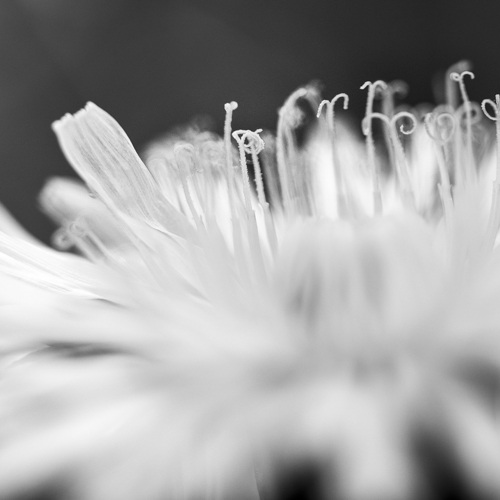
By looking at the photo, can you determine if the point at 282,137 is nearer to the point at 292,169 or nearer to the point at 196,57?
the point at 292,169

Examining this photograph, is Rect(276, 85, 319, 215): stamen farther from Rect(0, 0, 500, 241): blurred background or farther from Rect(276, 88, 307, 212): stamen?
Rect(0, 0, 500, 241): blurred background

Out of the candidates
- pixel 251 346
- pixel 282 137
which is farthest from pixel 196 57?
pixel 251 346

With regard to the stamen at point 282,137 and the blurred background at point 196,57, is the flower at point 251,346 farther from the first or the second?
the blurred background at point 196,57

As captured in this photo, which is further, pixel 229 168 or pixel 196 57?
pixel 196 57

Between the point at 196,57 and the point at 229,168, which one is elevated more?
the point at 196,57

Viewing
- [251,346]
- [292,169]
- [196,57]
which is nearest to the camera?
[251,346]

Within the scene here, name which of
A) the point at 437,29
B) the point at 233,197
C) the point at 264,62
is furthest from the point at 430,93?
the point at 233,197

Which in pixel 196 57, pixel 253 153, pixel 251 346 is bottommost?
pixel 251 346
